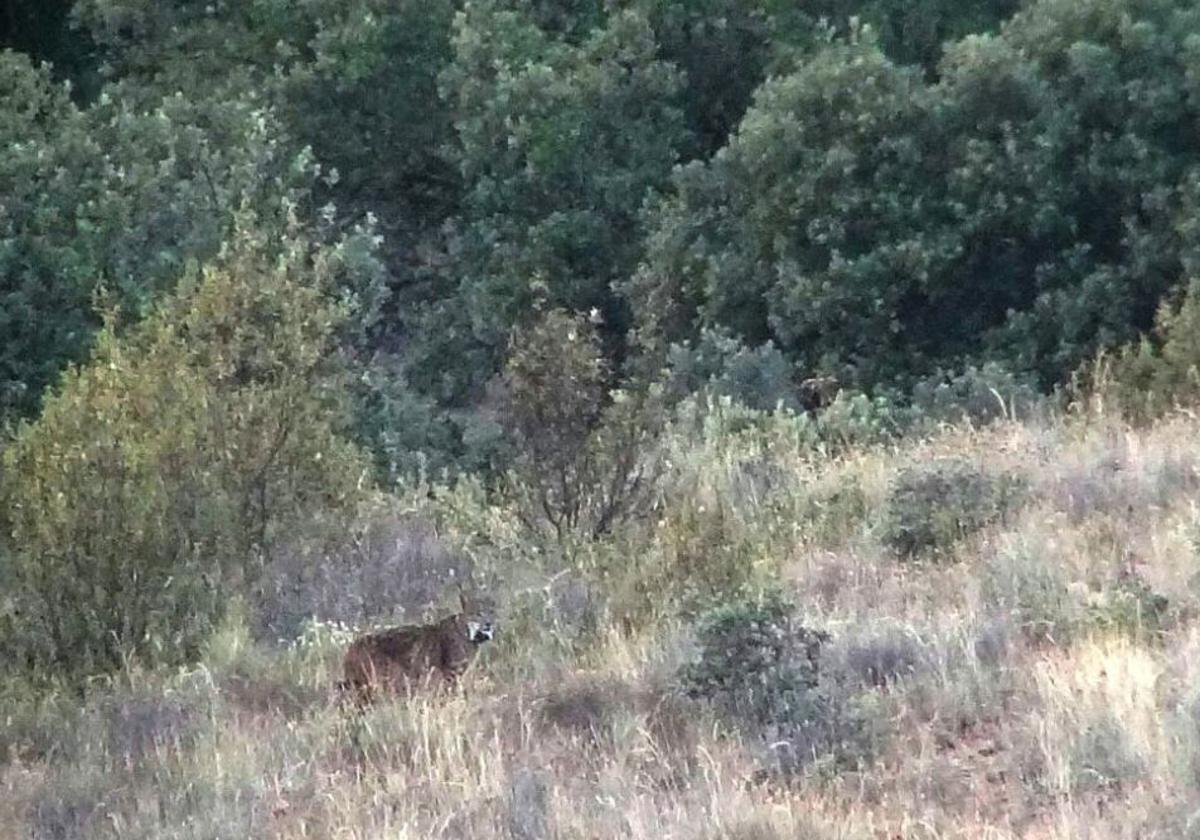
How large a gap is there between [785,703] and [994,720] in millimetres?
517

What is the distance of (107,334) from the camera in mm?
6168

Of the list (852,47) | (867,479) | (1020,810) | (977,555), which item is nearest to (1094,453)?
(867,479)

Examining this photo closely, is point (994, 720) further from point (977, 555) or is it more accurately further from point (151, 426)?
point (151, 426)

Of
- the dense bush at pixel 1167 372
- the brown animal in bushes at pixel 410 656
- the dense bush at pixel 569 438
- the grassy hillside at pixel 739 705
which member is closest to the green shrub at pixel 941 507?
the grassy hillside at pixel 739 705

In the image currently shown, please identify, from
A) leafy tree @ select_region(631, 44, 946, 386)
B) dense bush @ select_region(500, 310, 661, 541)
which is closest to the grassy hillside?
dense bush @ select_region(500, 310, 661, 541)

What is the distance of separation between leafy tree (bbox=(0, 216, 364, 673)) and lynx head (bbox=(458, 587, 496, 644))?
878 mm

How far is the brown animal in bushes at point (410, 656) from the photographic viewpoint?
15.8 ft

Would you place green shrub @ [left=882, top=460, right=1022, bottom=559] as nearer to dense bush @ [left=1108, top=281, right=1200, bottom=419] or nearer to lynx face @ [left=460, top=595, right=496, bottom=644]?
lynx face @ [left=460, top=595, right=496, bottom=644]

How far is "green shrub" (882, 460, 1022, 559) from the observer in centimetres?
581

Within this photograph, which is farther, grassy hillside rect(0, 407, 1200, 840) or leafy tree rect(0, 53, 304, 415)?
leafy tree rect(0, 53, 304, 415)

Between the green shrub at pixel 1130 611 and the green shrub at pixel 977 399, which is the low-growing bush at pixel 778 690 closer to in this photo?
the green shrub at pixel 1130 611

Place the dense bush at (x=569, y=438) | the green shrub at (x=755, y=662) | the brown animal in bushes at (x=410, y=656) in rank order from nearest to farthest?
the green shrub at (x=755, y=662), the brown animal in bushes at (x=410, y=656), the dense bush at (x=569, y=438)

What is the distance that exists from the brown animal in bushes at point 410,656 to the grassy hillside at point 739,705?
8cm

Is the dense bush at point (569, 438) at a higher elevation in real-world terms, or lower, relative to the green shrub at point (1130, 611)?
higher
